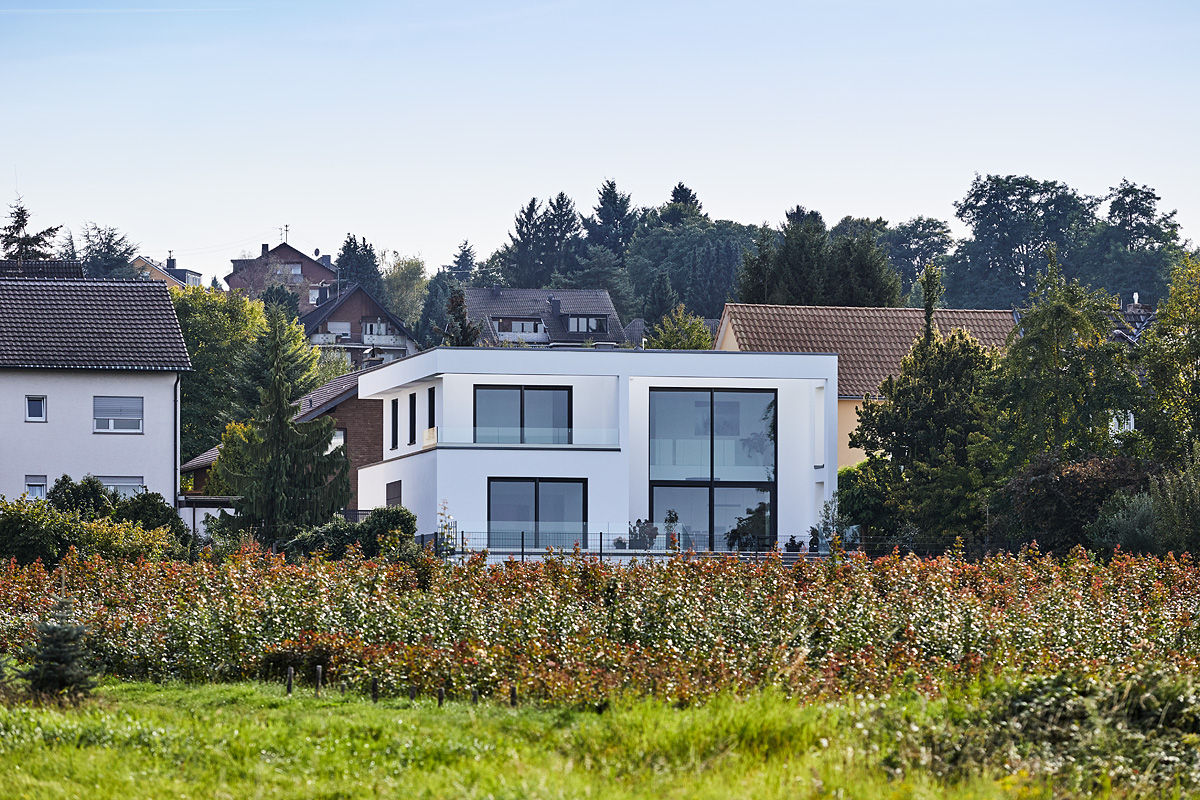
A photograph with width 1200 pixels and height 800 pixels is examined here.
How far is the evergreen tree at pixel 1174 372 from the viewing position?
3278cm

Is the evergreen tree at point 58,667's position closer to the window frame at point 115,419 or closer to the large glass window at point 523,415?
the large glass window at point 523,415

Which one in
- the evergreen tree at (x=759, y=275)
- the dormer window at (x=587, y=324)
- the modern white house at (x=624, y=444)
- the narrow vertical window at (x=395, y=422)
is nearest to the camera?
the modern white house at (x=624, y=444)

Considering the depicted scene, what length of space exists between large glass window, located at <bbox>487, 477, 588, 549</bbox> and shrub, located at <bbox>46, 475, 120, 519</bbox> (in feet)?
29.1

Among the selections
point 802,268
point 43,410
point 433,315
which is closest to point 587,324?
point 433,315

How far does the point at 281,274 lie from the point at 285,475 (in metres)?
88.0

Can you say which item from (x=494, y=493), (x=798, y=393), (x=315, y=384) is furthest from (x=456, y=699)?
(x=315, y=384)

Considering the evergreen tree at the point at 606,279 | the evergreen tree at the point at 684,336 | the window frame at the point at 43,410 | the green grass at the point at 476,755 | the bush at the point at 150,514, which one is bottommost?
the green grass at the point at 476,755

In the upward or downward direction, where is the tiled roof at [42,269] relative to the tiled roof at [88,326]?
upward

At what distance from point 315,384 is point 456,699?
5525 cm

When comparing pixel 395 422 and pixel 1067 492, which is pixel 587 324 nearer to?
pixel 395 422

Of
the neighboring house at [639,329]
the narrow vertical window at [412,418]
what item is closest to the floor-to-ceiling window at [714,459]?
the narrow vertical window at [412,418]

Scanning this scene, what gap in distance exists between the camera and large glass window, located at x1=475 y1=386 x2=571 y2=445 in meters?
39.9

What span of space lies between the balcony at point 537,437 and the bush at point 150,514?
280 inches

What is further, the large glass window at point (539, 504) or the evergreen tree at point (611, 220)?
the evergreen tree at point (611, 220)
